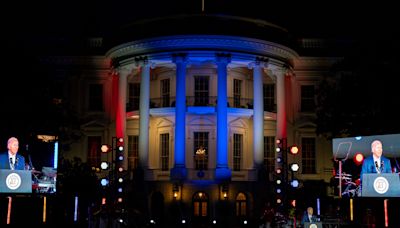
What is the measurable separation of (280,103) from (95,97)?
12.4 m

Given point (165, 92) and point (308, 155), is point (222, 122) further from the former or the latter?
point (308, 155)

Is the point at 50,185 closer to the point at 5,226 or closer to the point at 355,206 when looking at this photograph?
the point at 5,226

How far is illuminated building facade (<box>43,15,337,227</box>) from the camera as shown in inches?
1479

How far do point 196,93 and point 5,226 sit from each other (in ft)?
77.5

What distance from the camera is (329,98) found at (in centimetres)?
3366

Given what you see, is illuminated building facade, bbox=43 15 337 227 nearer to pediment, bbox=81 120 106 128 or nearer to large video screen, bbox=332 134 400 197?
pediment, bbox=81 120 106 128

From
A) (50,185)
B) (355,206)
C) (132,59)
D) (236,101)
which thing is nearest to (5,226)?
(50,185)

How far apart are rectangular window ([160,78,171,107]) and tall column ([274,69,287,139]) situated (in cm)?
695

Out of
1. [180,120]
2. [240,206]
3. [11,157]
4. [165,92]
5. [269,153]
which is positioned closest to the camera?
[11,157]

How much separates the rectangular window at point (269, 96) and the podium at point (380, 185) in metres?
24.7

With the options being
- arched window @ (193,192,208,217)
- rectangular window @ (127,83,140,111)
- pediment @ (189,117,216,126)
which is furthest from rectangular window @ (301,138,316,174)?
rectangular window @ (127,83,140,111)

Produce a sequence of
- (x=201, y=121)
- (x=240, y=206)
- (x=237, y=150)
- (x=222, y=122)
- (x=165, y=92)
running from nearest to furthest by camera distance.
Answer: (x=222, y=122), (x=240, y=206), (x=201, y=121), (x=237, y=150), (x=165, y=92)

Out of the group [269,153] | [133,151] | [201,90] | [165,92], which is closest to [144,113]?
[165,92]

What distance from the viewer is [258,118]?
3925 centimetres
